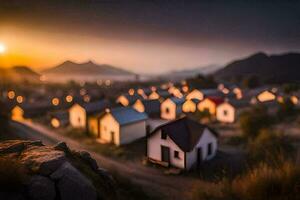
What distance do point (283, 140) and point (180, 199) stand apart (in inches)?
631

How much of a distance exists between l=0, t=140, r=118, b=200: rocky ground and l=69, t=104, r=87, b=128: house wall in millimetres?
28243

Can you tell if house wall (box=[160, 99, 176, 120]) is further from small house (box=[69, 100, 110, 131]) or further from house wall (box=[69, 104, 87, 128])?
house wall (box=[69, 104, 87, 128])

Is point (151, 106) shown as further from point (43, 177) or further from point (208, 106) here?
point (43, 177)

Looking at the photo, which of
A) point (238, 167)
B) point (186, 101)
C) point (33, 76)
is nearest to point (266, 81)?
point (186, 101)

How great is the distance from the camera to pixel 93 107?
41.5 metres

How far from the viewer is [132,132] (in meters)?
33.2

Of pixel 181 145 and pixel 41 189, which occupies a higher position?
pixel 41 189

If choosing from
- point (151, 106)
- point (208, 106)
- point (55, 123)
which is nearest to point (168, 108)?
point (151, 106)

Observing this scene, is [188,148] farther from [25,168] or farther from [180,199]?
[25,168]

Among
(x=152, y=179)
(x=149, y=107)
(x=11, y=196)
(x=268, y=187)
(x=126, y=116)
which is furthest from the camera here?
(x=149, y=107)

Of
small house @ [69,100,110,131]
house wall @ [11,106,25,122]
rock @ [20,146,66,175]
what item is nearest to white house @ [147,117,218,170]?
rock @ [20,146,66,175]

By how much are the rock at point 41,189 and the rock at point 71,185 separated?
0.30 m

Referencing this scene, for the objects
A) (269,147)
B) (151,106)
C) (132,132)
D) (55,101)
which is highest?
(151,106)

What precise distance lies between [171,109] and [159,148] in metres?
23.4
